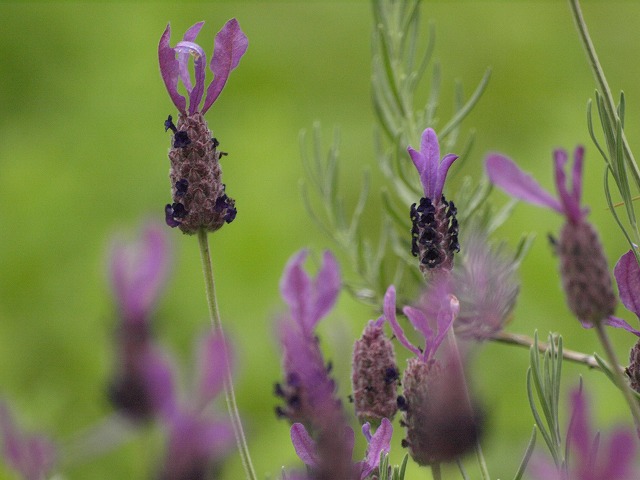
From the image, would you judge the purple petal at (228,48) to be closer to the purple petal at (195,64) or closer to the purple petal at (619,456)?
the purple petal at (195,64)

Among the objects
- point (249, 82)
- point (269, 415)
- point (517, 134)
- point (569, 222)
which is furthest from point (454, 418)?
point (249, 82)

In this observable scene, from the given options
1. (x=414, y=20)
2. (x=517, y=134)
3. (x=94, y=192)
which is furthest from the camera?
(x=517, y=134)

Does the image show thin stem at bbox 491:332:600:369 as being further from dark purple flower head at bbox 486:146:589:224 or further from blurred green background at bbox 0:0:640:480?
blurred green background at bbox 0:0:640:480

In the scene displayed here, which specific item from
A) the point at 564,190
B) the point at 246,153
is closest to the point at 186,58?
the point at 564,190

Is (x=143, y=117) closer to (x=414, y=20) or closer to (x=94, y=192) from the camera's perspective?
(x=94, y=192)

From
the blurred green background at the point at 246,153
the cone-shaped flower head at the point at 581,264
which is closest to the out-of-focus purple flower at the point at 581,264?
the cone-shaped flower head at the point at 581,264

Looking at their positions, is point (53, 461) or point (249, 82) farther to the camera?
point (249, 82)

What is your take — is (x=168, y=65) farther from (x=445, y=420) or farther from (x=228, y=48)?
(x=445, y=420)
